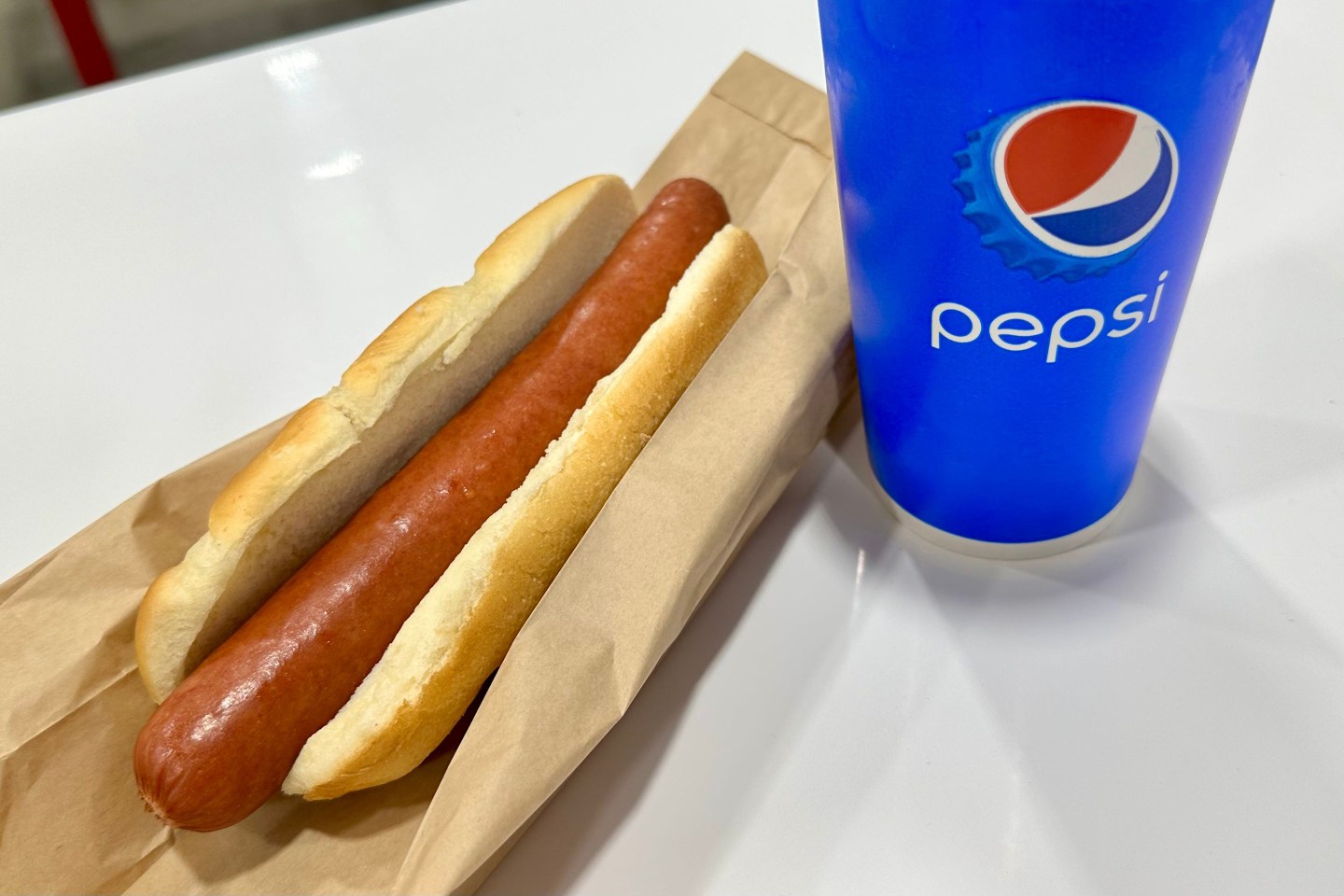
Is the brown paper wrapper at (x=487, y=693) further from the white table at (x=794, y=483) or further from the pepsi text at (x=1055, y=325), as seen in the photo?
the pepsi text at (x=1055, y=325)

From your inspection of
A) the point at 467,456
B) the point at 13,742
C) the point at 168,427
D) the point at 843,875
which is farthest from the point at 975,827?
the point at 168,427

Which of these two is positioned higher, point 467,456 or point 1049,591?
point 467,456

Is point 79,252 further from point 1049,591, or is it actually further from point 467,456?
point 1049,591

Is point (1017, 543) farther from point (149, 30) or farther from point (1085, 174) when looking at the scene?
point (149, 30)

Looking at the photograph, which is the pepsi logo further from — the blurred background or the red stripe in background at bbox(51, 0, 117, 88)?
the blurred background

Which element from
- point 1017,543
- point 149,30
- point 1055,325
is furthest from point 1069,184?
point 149,30

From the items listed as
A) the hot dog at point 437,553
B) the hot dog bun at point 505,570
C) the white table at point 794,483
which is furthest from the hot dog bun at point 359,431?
the white table at point 794,483
